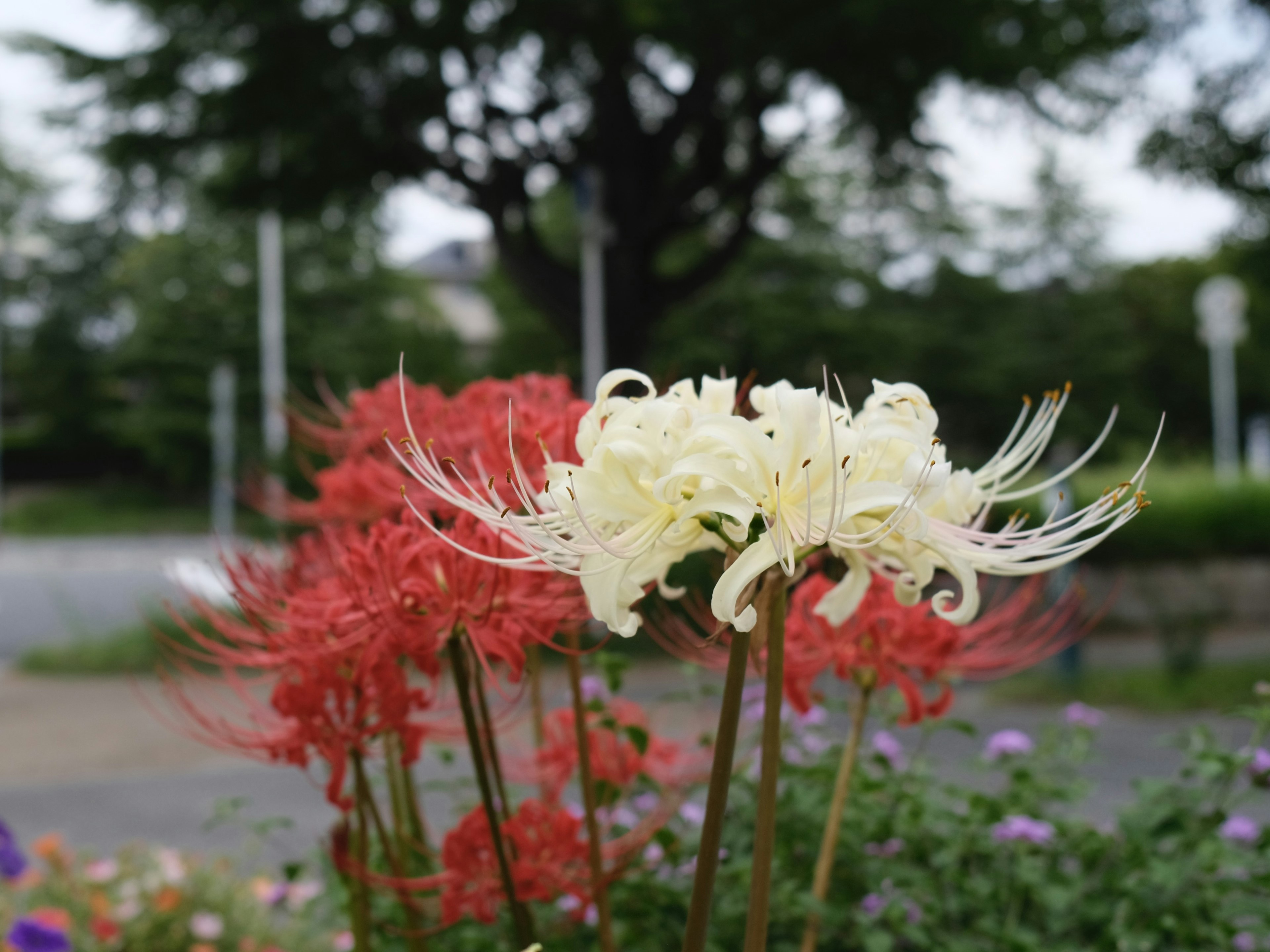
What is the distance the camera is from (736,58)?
29.2 feet

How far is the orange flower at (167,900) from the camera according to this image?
3.10 meters

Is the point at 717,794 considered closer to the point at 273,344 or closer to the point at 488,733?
the point at 488,733

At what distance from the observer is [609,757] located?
1805mm

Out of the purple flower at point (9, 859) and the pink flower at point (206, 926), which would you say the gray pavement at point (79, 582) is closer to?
the pink flower at point (206, 926)

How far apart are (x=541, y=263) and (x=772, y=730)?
400 inches

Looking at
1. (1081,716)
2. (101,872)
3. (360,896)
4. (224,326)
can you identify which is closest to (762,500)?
(360,896)

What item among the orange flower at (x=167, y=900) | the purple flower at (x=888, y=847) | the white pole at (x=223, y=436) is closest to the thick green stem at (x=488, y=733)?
the purple flower at (x=888, y=847)

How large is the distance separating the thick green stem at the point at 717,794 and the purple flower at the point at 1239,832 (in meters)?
1.46

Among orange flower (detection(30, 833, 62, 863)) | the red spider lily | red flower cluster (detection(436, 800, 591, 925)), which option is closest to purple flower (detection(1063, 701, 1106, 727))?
the red spider lily

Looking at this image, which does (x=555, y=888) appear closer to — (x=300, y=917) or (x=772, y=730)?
(x=772, y=730)

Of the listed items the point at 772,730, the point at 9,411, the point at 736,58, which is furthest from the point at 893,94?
the point at 9,411

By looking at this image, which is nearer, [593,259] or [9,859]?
[9,859]

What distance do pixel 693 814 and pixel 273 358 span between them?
768 inches

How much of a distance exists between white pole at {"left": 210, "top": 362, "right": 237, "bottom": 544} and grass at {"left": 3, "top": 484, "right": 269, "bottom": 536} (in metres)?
0.70
